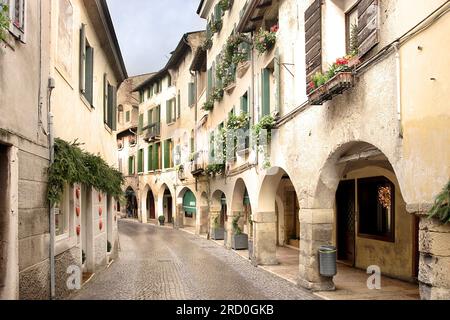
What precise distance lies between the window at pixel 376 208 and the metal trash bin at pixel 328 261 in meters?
3.07

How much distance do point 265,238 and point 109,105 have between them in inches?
256

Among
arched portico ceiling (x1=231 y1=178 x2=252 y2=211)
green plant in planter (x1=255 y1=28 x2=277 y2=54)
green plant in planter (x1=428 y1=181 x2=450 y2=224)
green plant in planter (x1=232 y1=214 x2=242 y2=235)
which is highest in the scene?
green plant in planter (x1=255 y1=28 x2=277 y2=54)

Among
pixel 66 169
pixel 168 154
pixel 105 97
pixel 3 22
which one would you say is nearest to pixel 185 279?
pixel 66 169

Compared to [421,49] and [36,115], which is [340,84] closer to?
[421,49]

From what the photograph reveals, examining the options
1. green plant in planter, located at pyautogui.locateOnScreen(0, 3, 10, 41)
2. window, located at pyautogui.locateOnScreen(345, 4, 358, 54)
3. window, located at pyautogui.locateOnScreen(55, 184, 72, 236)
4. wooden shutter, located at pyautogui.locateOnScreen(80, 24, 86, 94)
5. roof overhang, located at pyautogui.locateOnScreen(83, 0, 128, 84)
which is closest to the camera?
A: green plant in planter, located at pyautogui.locateOnScreen(0, 3, 10, 41)

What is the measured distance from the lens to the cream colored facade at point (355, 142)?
605cm

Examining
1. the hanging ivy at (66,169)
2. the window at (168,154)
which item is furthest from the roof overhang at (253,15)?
the window at (168,154)

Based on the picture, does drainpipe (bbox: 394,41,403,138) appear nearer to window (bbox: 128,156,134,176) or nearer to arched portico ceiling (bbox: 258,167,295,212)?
arched portico ceiling (bbox: 258,167,295,212)

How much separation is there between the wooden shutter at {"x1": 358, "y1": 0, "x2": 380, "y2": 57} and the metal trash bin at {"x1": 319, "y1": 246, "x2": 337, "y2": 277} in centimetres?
392

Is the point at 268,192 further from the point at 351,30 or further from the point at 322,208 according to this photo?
the point at 351,30

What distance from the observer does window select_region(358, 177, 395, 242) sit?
12.7 meters

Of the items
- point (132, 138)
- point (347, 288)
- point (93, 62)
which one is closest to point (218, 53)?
point (93, 62)

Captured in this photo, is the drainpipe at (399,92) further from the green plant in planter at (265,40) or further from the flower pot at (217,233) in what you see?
the flower pot at (217,233)

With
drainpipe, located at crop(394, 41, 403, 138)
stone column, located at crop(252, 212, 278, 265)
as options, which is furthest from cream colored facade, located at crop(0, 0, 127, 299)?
drainpipe, located at crop(394, 41, 403, 138)
